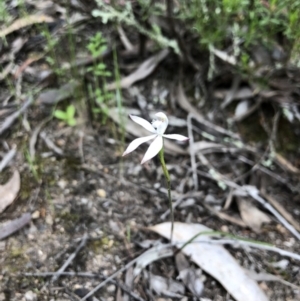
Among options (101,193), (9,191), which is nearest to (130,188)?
(101,193)

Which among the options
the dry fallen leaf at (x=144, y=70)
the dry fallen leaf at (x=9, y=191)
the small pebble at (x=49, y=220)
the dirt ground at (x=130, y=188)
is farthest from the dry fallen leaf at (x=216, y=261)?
the dry fallen leaf at (x=144, y=70)

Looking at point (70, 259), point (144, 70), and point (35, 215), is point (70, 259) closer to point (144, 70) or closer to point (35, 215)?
point (35, 215)

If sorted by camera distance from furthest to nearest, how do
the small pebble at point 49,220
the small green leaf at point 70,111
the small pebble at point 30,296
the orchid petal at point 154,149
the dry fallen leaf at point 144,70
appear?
1. the dry fallen leaf at point 144,70
2. the small green leaf at point 70,111
3. the small pebble at point 49,220
4. the small pebble at point 30,296
5. the orchid petal at point 154,149

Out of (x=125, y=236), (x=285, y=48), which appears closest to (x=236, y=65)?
(x=285, y=48)

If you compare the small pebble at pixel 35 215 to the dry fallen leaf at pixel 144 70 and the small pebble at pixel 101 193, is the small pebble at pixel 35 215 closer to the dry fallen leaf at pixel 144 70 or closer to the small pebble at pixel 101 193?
the small pebble at pixel 101 193

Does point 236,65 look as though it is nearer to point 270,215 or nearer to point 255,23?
point 255,23

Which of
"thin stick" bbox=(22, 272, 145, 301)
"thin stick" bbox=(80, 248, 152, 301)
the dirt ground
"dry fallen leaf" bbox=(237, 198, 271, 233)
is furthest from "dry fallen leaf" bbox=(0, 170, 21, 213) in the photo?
"dry fallen leaf" bbox=(237, 198, 271, 233)
